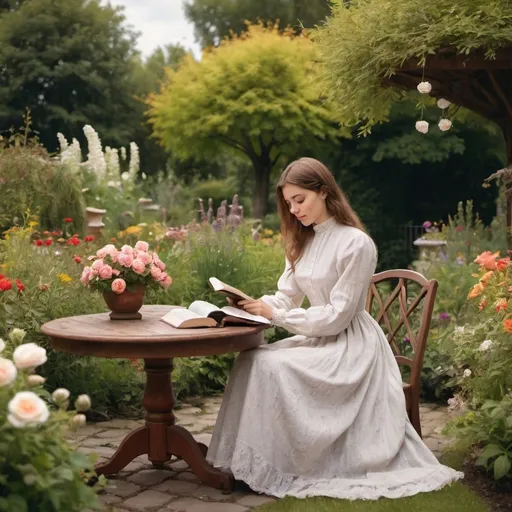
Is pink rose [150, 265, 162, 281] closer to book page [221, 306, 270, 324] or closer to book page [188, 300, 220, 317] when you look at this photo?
book page [188, 300, 220, 317]

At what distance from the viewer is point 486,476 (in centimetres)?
433

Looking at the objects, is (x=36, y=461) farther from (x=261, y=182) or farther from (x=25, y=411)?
(x=261, y=182)

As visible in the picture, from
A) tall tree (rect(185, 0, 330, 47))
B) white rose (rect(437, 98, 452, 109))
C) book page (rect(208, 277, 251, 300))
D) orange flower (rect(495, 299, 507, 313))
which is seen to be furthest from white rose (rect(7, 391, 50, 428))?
tall tree (rect(185, 0, 330, 47))

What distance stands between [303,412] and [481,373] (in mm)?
1137

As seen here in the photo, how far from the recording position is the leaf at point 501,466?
4008 millimetres

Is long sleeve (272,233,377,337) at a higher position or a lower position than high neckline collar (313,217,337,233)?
lower

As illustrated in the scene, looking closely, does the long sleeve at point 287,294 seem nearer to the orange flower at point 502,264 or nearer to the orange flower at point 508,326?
the orange flower at point 508,326

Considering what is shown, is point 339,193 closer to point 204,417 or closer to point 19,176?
point 204,417

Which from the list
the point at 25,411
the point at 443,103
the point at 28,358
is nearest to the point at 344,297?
the point at 28,358

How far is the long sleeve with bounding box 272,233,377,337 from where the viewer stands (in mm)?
4188

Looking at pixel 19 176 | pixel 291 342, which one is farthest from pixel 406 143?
pixel 291 342

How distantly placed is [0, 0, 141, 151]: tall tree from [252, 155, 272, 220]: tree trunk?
5.23 m

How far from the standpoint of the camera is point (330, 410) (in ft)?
13.7

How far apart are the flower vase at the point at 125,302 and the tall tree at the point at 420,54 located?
8.73 feet
